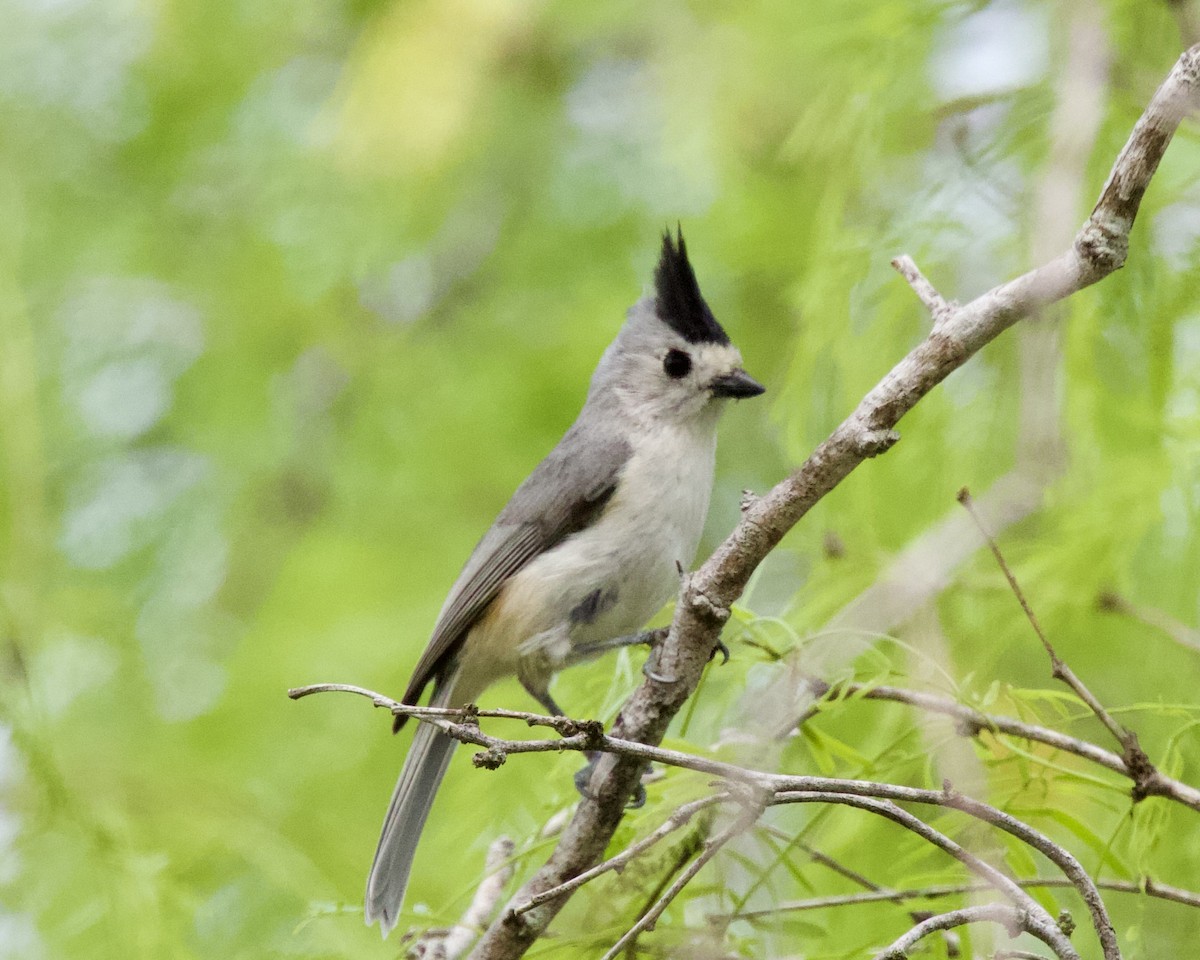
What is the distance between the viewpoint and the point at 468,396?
412 cm

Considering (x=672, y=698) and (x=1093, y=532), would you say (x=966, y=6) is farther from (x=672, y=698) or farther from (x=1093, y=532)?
(x=672, y=698)

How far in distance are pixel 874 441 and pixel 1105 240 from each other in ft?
1.04

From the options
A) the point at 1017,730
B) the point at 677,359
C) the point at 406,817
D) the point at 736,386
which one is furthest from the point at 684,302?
the point at 1017,730

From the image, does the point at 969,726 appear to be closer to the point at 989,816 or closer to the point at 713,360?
the point at 989,816

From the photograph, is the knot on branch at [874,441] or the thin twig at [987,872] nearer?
the thin twig at [987,872]

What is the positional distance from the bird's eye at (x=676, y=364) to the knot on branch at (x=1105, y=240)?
4.75ft

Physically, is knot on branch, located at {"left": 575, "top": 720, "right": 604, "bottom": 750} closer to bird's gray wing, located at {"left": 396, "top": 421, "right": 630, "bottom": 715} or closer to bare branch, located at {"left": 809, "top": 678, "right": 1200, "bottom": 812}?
bare branch, located at {"left": 809, "top": 678, "right": 1200, "bottom": 812}

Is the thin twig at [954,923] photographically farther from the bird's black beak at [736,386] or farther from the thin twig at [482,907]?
the bird's black beak at [736,386]

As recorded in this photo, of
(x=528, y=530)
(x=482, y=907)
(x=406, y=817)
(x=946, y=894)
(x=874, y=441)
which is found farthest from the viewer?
(x=528, y=530)

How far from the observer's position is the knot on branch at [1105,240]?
4.51 ft

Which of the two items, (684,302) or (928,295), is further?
(684,302)

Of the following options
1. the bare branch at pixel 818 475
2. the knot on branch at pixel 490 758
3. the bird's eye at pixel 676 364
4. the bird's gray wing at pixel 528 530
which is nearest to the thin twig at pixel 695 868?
the bare branch at pixel 818 475

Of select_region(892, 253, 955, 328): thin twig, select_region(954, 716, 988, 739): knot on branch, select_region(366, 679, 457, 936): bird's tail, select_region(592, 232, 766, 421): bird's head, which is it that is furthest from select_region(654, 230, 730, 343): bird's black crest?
select_region(954, 716, 988, 739): knot on branch

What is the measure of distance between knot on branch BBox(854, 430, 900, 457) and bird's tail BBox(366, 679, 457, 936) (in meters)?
1.25
